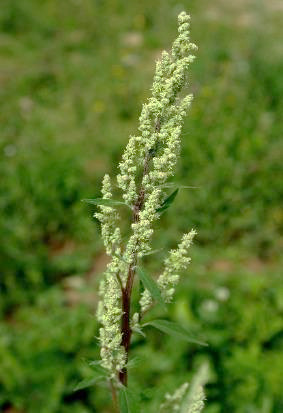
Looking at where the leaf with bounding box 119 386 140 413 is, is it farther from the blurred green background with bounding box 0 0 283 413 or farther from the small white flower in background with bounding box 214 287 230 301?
the small white flower in background with bounding box 214 287 230 301

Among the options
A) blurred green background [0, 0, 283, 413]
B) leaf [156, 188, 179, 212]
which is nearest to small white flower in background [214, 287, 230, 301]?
blurred green background [0, 0, 283, 413]

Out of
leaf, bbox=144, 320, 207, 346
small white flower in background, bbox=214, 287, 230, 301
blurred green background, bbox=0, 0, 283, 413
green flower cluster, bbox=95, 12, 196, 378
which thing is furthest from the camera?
small white flower in background, bbox=214, 287, 230, 301

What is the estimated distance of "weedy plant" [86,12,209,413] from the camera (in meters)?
1.22

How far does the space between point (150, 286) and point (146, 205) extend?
190 millimetres

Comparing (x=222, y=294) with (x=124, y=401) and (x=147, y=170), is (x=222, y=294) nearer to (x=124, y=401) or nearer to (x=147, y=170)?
(x=124, y=401)

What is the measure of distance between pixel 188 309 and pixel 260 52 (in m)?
4.14

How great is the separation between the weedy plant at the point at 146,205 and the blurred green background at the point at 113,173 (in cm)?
14

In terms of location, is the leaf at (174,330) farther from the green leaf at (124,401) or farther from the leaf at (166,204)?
the leaf at (166,204)

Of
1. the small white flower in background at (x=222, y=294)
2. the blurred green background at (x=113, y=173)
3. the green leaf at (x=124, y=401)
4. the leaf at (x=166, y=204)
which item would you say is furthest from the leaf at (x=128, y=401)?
the small white flower in background at (x=222, y=294)

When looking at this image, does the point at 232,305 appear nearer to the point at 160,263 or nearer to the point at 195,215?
the point at 160,263

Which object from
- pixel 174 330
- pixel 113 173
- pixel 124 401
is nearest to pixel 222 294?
pixel 113 173

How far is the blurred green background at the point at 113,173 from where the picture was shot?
138 inches

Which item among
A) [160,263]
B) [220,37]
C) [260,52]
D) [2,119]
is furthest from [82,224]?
[220,37]

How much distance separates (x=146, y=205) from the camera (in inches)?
48.8
